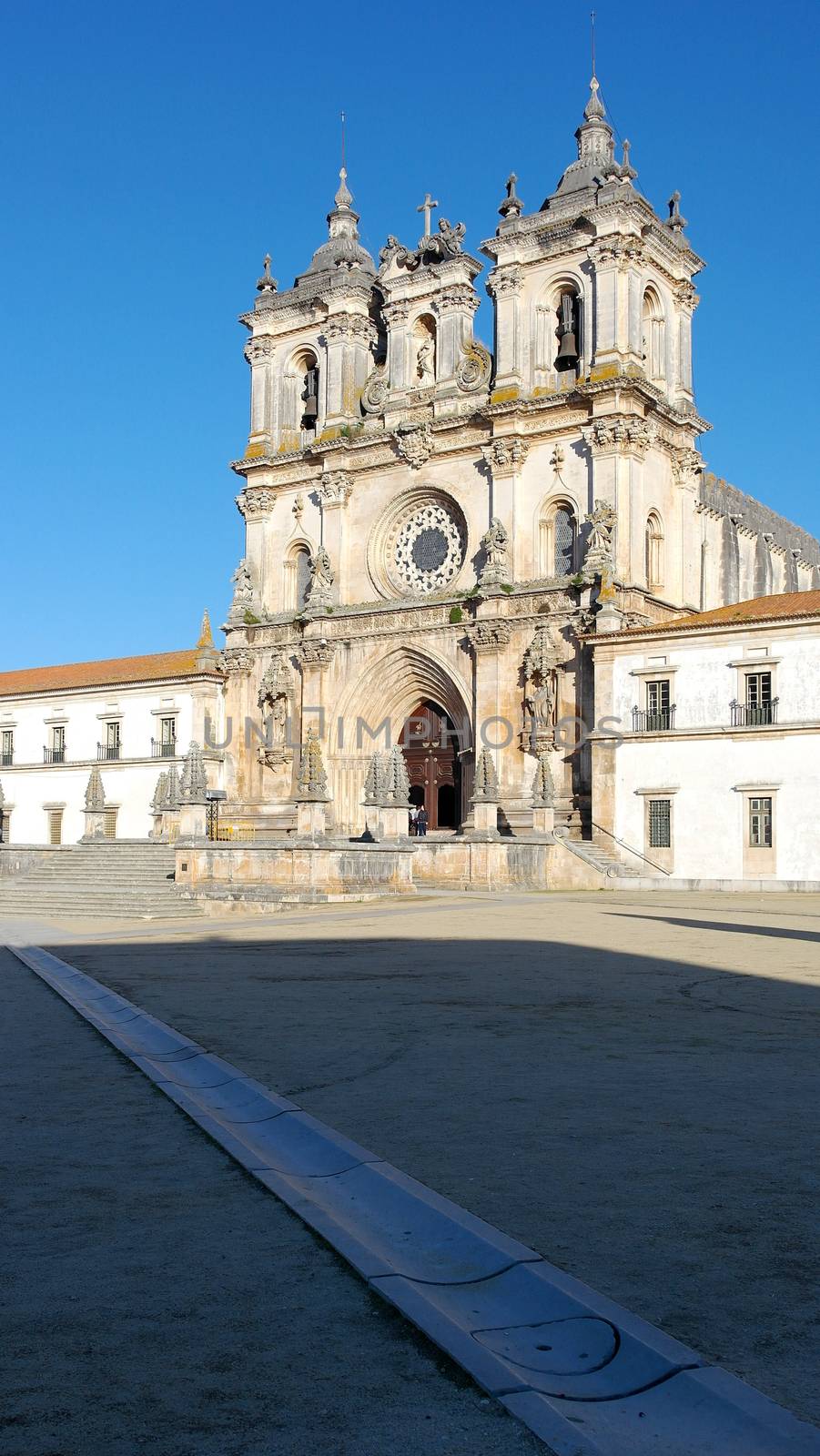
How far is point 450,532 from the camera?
4306 cm

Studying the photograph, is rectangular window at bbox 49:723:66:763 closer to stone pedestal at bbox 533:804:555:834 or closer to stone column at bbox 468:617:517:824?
stone column at bbox 468:617:517:824

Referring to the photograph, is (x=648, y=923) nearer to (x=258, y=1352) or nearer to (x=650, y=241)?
(x=258, y=1352)

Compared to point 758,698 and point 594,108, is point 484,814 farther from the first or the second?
point 594,108

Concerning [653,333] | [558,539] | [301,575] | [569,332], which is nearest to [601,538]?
[558,539]

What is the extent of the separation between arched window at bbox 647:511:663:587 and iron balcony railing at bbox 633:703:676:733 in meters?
6.27

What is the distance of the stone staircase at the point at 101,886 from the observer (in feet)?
85.1

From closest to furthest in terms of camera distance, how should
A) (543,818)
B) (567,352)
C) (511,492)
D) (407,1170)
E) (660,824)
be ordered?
(407,1170) → (660,824) → (543,818) → (511,492) → (567,352)

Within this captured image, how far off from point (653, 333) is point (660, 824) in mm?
17573

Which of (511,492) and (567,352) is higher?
(567,352)

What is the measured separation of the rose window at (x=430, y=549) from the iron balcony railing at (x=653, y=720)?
1020 centimetres

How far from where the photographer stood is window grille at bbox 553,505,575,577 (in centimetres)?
3938

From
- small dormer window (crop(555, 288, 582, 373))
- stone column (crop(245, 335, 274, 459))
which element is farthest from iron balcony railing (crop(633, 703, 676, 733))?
stone column (crop(245, 335, 274, 459))

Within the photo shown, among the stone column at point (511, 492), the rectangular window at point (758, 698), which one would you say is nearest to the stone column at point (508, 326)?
the stone column at point (511, 492)

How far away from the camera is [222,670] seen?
4694 centimetres
